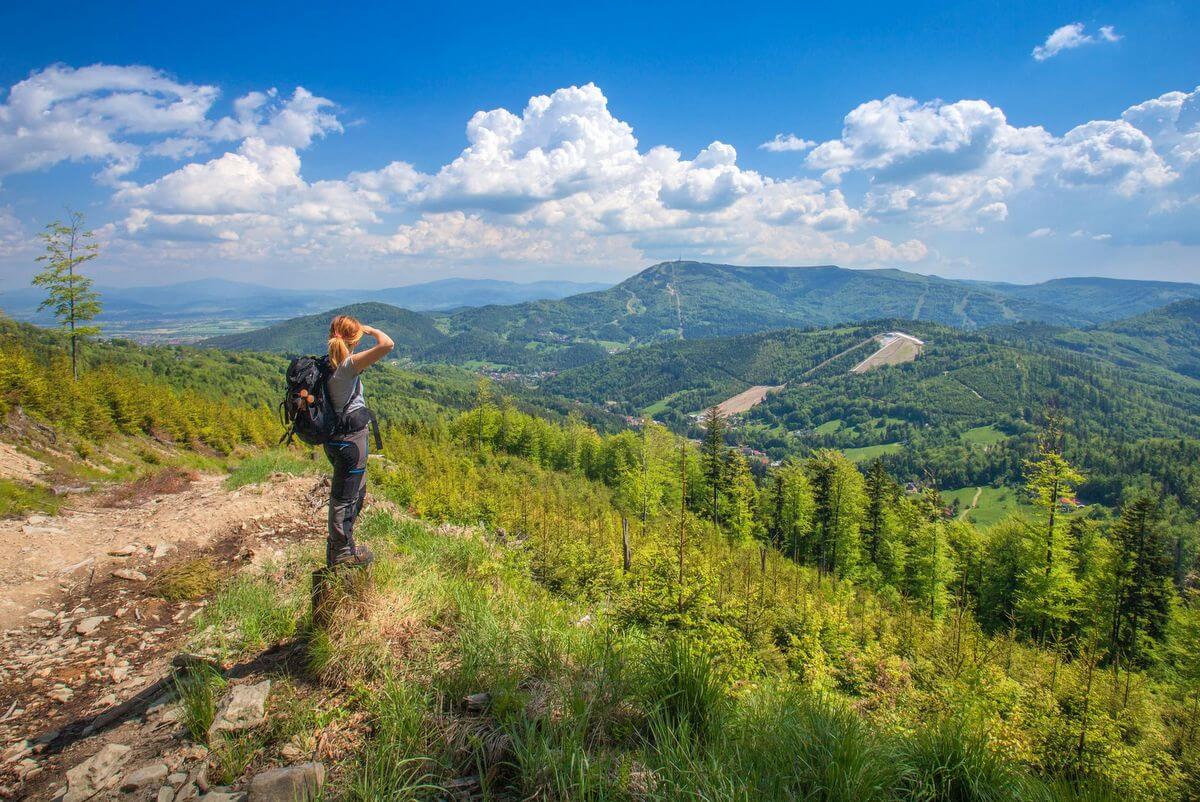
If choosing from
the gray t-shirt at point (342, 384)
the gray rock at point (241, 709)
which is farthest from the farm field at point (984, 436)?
the gray rock at point (241, 709)

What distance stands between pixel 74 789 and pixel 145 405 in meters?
37.8

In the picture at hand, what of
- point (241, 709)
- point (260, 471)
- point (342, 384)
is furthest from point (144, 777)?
point (260, 471)

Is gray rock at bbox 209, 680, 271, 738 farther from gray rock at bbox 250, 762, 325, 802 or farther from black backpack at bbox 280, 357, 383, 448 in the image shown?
black backpack at bbox 280, 357, 383, 448

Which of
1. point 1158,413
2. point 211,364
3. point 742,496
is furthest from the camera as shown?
point 1158,413

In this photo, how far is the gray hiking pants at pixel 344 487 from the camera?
4957 mm

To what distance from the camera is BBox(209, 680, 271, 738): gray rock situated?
345 cm

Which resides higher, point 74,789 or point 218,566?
point 74,789

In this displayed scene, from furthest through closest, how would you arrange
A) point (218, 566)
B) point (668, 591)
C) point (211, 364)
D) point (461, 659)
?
point (211, 364) < point (668, 591) < point (218, 566) < point (461, 659)

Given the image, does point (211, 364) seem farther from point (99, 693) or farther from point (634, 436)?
point (99, 693)

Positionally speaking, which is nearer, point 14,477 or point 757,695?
point 757,695

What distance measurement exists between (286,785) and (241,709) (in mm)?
1189

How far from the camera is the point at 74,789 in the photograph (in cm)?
308

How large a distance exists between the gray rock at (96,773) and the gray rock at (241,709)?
1.74ft

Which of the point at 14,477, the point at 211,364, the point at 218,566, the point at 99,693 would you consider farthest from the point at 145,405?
the point at 211,364
